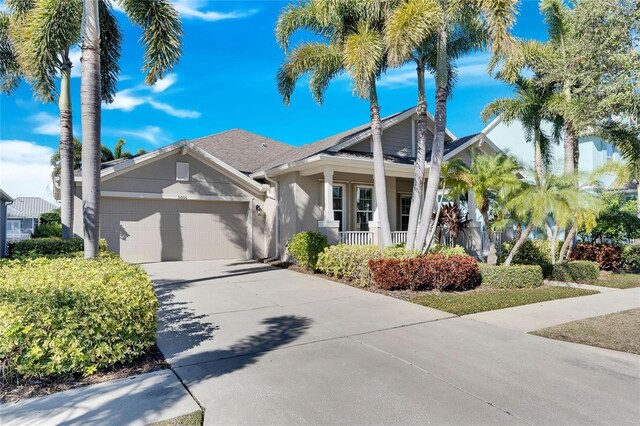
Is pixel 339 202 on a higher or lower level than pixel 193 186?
lower

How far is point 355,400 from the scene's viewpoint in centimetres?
361

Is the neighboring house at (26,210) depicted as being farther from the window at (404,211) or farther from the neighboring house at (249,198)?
the window at (404,211)

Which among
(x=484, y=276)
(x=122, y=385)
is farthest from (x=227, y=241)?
(x=122, y=385)

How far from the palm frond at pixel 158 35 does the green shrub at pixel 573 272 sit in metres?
11.7

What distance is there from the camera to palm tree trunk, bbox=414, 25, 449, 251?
9.97 m

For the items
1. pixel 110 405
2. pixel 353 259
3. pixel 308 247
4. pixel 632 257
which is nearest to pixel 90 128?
pixel 110 405

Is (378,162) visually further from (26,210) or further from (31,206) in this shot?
(31,206)

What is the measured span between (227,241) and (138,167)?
4.25 m

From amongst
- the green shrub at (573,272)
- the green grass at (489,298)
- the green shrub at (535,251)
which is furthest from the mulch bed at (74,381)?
the green shrub at (535,251)

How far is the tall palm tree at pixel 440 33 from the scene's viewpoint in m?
8.82

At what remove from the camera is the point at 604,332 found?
19.2 feet

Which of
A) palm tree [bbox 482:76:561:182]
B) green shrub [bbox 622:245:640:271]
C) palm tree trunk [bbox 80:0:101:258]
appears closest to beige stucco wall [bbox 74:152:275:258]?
palm tree trunk [bbox 80:0:101:258]

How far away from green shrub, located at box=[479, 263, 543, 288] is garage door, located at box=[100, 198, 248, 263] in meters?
9.30

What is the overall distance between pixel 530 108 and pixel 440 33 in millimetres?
6356
